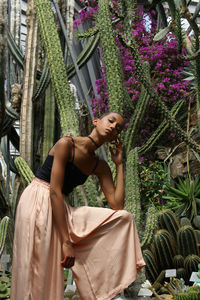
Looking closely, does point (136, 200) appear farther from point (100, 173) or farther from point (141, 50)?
point (141, 50)

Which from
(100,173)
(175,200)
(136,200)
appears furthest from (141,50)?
(100,173)

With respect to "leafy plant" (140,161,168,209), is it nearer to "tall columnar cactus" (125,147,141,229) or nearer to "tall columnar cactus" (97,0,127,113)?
"tall columnar cactus" (125,147,141,229)

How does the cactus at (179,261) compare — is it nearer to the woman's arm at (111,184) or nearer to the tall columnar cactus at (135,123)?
the tall columnar cactus at (135,123)

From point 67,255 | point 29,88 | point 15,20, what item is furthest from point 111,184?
point 15,20

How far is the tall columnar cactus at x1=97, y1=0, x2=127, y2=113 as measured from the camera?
3433 mm

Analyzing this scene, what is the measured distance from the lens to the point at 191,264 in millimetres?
3609

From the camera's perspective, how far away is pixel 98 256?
1.84 metres

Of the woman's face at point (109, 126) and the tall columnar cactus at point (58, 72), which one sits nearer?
the woman's face at point (109, 126)

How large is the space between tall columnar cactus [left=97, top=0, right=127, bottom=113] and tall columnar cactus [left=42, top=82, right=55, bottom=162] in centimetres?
113

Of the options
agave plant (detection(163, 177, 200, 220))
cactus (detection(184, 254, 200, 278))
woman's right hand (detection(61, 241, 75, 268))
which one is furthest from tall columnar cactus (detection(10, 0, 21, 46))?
woman's right hand (detection(61, 241, 75, 268))

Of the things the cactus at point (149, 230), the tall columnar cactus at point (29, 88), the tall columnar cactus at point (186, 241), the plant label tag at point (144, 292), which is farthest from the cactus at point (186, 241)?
the tall columnar cactus at point (29, 88)

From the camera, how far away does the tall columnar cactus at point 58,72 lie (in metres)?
3.43

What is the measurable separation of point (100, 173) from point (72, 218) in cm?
36

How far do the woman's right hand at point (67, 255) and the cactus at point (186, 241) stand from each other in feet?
7.79
